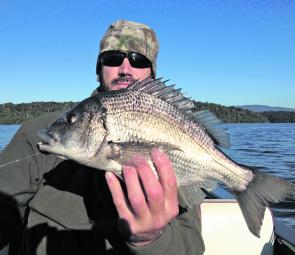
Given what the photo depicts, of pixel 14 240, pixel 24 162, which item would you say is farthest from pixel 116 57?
pixel 14 240

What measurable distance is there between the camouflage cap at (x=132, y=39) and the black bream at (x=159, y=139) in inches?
71.7

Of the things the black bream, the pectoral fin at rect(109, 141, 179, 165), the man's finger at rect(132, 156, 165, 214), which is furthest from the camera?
the black bream

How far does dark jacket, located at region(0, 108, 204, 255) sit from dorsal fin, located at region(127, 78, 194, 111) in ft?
2.80

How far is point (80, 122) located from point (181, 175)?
805 millimetres

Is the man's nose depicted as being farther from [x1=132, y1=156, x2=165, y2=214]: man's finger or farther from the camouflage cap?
[x1=132, y1=156, x2=165, y2=214]: man's finger

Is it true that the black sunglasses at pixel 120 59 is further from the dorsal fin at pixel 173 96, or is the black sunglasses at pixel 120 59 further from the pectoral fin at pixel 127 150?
the pectoral fin at pixel 127 150

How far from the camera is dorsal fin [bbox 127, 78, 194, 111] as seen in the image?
312cm

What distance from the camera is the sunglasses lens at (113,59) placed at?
4641 mm

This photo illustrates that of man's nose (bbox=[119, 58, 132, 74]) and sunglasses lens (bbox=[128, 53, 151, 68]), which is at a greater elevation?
sunglasses lens (bbox=[128, 53, 151, 68])

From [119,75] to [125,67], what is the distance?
0.11 metres

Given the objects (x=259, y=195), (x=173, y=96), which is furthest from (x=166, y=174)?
(x=259, y=195)

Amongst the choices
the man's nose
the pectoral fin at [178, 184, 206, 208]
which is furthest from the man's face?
the pectoral fin at [178, 184, 206, 208]

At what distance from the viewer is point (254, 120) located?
445 ft

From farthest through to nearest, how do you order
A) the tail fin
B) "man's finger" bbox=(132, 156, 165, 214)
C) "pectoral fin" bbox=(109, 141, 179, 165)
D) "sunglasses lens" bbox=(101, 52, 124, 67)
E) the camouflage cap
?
1. the camouflage cap
2. "sunglasses lens" bbox=(101, 52, 124, 67)
3. the tail fin
4. "pectoral fin" bbox=(109, 141, 179, 165)
5. "man's finger" bbox=(132, 156, 165, 214)
